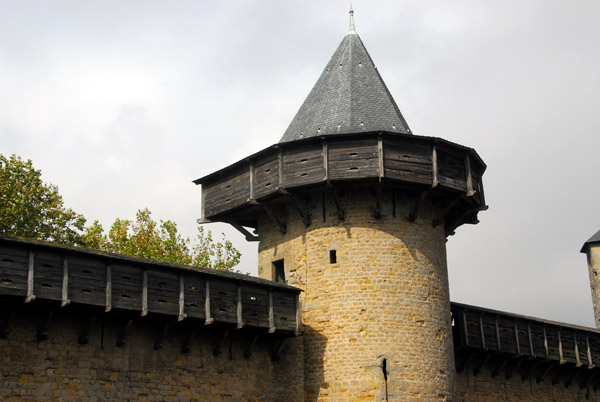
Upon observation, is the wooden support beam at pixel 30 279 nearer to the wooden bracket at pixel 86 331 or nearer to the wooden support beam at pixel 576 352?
the wooden bracket at pixel 86 331

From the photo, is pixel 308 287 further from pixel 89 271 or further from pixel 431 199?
pixel 89 271

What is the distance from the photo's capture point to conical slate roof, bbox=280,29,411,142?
20203mm

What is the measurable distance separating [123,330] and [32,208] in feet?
41.6

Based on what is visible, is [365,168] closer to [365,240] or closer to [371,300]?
[365,240]

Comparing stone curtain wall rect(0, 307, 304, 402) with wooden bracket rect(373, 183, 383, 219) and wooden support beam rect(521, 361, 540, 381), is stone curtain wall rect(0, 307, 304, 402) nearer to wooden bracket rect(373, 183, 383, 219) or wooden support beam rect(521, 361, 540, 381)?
wooden bracket rect(373, 183, 383, 219)

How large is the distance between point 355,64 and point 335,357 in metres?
7.80

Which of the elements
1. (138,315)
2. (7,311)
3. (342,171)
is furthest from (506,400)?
(7,311)

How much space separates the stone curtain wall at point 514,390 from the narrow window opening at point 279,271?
18.0 ft

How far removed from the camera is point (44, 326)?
15.2 m

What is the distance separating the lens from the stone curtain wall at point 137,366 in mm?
14992

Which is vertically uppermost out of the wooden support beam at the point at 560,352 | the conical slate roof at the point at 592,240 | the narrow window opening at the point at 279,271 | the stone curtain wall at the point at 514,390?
the conical slate roof at the point at 592,240

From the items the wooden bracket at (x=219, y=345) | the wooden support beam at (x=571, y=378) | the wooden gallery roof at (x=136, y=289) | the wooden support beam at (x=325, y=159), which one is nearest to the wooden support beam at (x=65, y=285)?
the wooden gallery roof at (x=136, y=289)

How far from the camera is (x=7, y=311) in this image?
49.0ft

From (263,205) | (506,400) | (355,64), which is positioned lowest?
(506,400)
